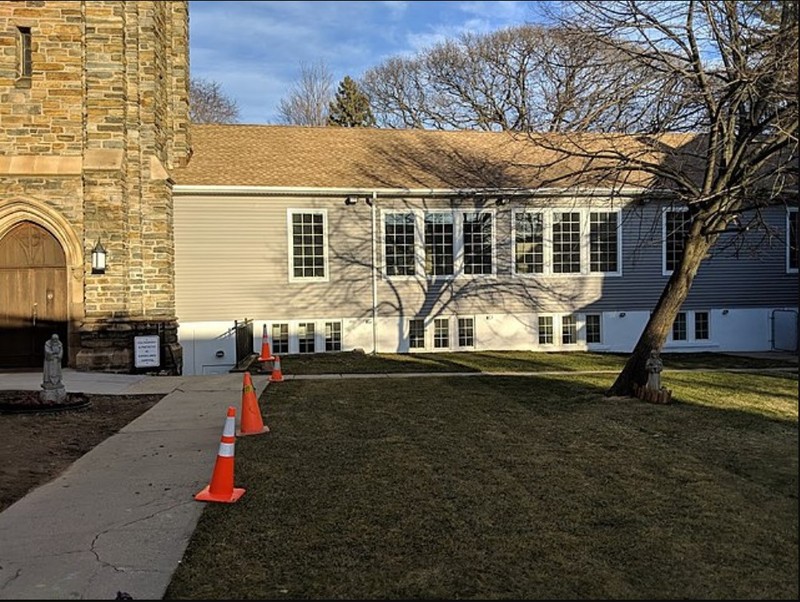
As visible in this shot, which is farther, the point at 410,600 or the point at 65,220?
the point at 65,220

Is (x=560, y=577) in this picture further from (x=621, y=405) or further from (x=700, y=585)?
(x=621, y=405)

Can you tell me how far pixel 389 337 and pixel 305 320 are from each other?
2143mm

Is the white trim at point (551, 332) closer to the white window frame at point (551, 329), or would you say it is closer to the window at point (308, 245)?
the white window frame at point (551, 329)

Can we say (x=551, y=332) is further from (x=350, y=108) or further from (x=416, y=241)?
(x=350, y=108)

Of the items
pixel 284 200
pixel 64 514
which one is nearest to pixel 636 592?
pixel 64 514

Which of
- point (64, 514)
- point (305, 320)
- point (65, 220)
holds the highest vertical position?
point (65, 220)

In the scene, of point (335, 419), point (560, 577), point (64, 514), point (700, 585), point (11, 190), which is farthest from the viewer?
point (11, 190)

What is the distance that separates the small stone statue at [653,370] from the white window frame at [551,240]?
326 inches

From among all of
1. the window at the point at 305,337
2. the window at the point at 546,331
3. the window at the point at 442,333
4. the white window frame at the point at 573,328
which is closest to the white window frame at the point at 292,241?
the window at the point at 305,337

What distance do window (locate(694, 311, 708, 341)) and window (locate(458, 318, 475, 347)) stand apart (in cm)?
610

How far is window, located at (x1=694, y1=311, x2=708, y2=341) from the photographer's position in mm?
17281

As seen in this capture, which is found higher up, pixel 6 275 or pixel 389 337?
pixel 6 275

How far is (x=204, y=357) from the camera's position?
15266 mm

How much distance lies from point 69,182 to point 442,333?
29.8 ft
